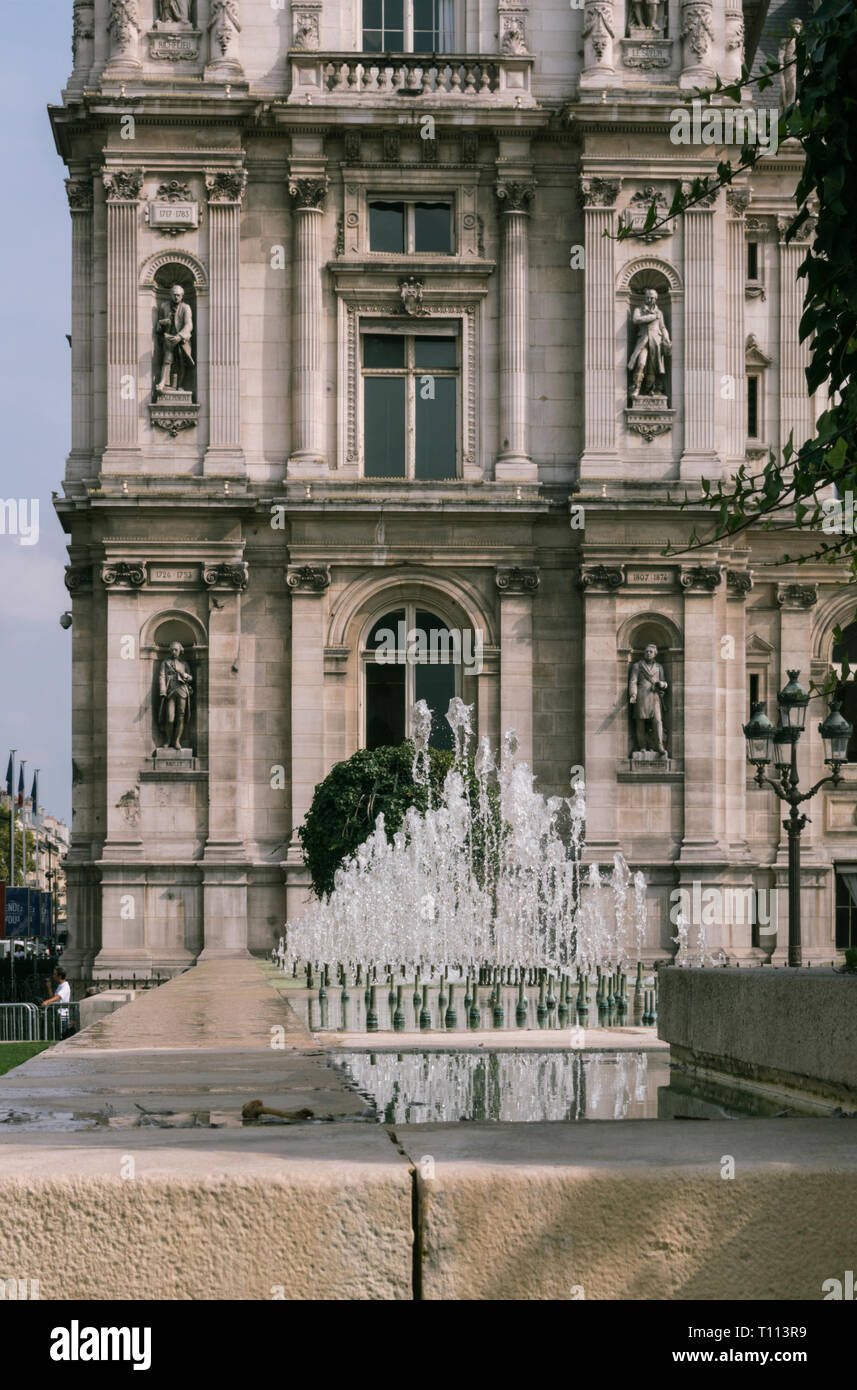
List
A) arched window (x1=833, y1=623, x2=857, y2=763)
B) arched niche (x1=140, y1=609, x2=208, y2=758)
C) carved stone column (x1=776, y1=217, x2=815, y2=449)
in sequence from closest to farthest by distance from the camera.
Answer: arched niche (x1=140, y1=609, x2=208, y2=758) < arched window (x1=833, y1=623, x2=857, y2=763) < carved stone column (x1=776, y1=217, x2=815, y2=449)

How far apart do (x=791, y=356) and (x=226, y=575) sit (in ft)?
43.2

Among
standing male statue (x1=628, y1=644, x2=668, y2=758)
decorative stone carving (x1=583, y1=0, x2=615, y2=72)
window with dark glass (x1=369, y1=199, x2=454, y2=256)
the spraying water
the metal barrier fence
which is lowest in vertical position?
the metal barrier fence

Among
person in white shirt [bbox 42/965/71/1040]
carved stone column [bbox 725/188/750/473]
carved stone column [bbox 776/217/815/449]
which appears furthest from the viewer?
carved stone column [bbox 776/217/815/449]

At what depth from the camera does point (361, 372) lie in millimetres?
40281

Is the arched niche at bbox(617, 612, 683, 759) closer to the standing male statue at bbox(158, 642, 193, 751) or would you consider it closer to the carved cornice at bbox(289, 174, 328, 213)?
the standing male statue at bbox(158, 642, 193, 751)

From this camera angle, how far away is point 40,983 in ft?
136

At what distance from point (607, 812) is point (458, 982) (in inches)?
428

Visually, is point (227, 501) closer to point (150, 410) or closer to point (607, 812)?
point (150, 410)

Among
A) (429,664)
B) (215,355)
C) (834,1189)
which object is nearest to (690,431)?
(429,664)

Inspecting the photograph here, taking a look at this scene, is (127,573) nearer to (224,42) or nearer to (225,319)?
(225,319)

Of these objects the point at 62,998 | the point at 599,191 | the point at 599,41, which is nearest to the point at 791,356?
the point at 599,191

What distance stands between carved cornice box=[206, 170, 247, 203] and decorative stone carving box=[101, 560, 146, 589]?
23.3 feet

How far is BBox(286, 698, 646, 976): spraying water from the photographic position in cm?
3303

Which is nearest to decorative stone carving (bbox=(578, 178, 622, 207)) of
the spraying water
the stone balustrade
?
the stone balustrade
